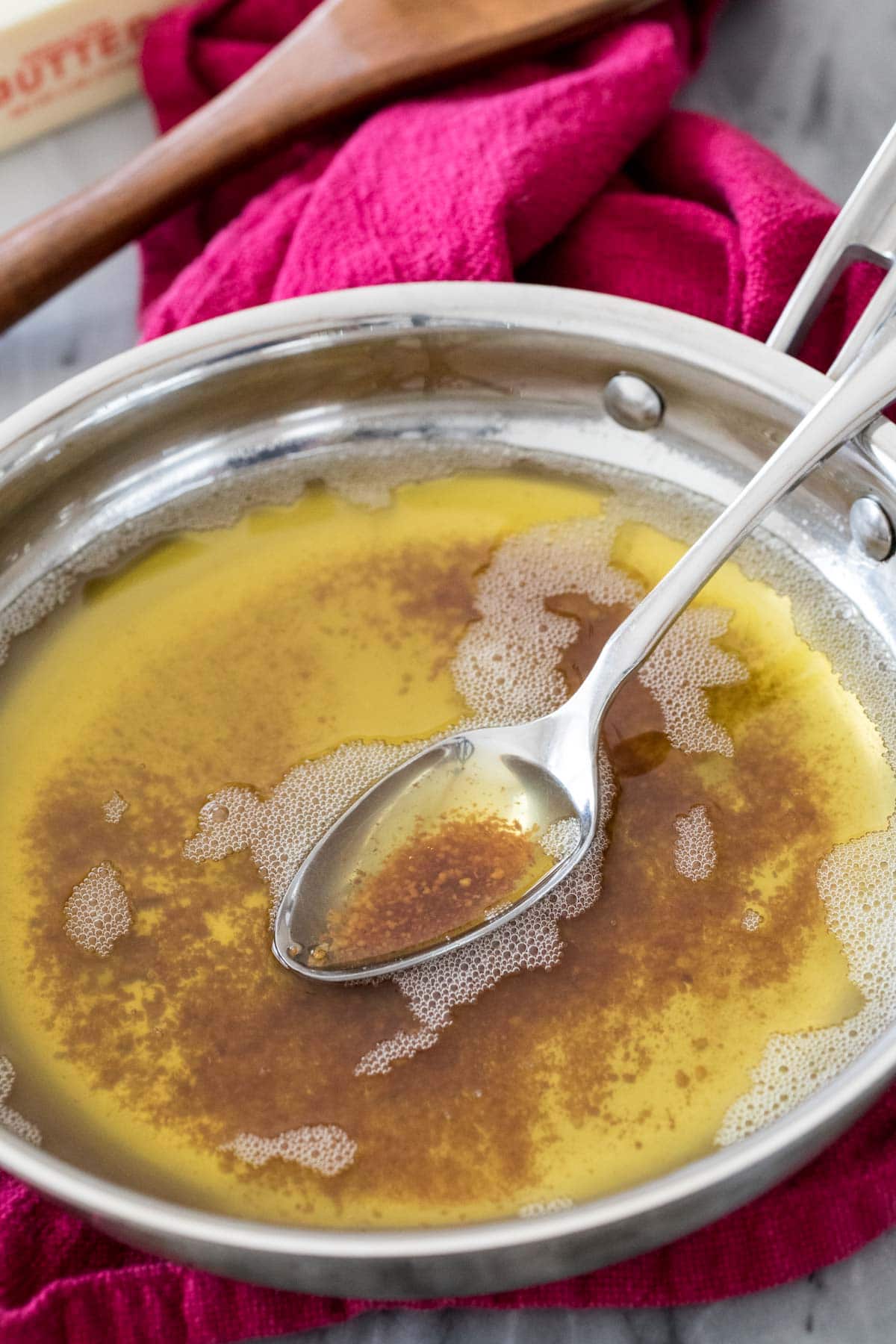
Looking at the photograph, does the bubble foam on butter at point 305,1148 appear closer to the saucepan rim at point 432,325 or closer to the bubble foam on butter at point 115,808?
the saucepan rim at point 432,325

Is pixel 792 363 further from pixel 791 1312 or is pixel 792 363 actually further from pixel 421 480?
pixel 791 1312

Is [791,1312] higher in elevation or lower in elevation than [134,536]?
lower

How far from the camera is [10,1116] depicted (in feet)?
1.40

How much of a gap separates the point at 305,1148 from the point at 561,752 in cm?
16

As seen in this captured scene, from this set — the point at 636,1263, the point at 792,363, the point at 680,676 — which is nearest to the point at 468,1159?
the point at 636,1263

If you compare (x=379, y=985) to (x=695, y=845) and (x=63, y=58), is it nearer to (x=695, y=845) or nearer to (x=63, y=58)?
(x=695, y=845)

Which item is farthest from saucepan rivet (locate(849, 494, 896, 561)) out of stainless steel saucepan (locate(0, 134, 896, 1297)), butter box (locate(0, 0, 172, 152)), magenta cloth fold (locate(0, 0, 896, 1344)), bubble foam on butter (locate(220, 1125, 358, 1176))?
butter box (locate(0, 0, 172, 152))

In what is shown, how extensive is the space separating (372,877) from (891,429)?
250 mm

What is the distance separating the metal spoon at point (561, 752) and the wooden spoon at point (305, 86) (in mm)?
287

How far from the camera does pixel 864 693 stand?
519 mm

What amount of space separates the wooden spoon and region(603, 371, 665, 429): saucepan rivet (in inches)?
8.2

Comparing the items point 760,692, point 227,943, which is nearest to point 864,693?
point 760,692

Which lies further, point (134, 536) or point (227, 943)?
point (134, 536)

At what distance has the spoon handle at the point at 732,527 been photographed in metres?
0.47
